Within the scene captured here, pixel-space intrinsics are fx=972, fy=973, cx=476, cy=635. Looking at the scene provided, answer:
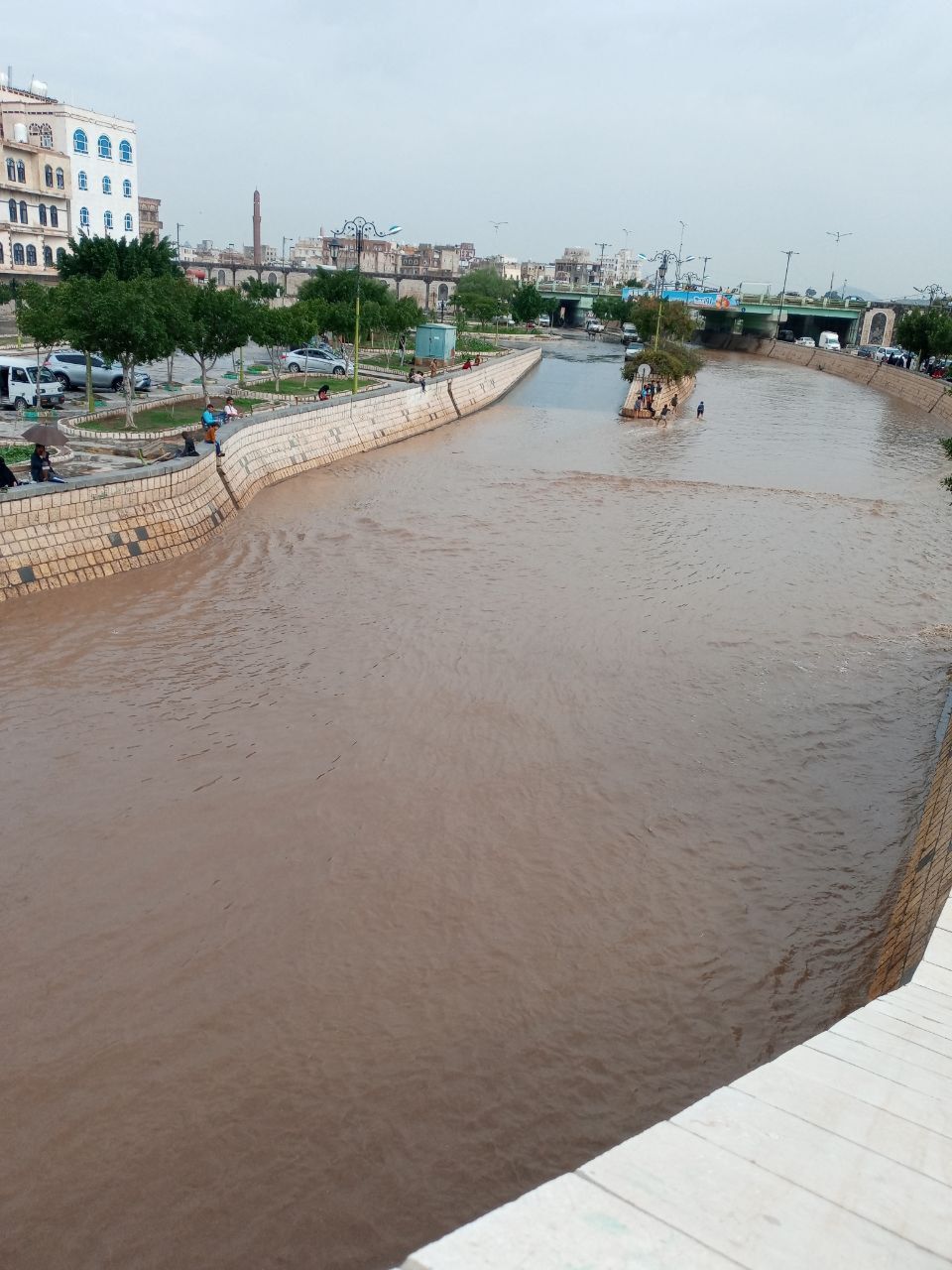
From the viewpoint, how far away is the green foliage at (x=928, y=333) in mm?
53000

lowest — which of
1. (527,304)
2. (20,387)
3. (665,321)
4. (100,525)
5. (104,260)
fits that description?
(100,525)

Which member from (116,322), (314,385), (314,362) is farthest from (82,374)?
(314,362)

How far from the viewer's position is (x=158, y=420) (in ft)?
80.1

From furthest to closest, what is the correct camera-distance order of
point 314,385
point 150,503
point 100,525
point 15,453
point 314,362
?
point 314,362
point 314,385
point 15,453
point 150,503
point 100,525

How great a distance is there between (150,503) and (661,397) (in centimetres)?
2884

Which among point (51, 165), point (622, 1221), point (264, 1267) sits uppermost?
point (51, 165)

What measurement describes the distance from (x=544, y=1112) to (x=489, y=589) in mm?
10973

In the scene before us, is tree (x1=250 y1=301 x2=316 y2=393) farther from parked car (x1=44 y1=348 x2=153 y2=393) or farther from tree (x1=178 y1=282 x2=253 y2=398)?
parked car (x1=44 y1=348 x2=153 y2=393)

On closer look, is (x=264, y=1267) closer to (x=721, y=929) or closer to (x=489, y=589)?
(x=721, y=929)

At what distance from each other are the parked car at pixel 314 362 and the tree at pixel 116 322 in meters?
13.0

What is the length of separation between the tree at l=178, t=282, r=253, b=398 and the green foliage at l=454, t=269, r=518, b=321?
172 ft

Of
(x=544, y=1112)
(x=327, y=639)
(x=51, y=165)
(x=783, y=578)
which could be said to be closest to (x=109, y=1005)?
(x=544, y=1112)

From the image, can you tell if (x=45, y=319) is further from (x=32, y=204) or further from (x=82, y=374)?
(x=32, y=204)

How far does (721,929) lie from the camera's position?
8.20 m
